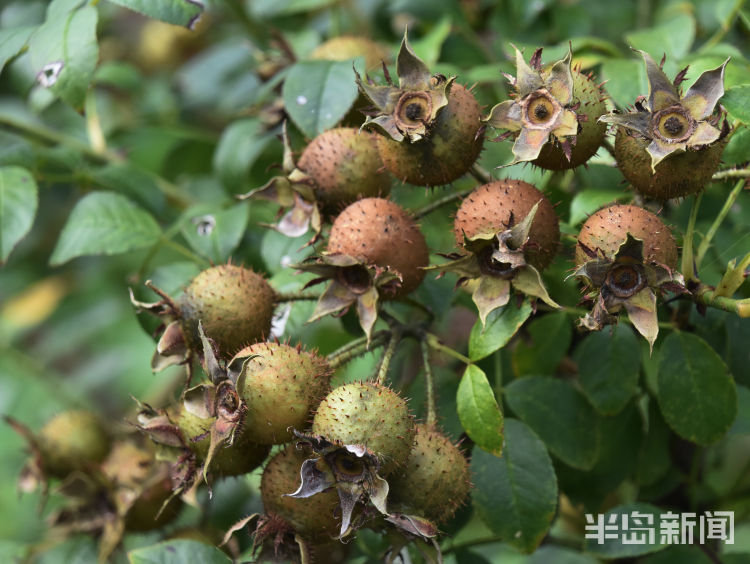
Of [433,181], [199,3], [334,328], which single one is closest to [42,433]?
[334,328]

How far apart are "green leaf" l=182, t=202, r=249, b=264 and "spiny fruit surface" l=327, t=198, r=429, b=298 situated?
0.64m

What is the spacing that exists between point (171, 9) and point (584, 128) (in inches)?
43.4

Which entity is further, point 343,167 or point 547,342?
point 547,342

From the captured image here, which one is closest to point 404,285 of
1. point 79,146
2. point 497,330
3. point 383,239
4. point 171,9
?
point 383,239

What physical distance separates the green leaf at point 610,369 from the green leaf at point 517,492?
22cm

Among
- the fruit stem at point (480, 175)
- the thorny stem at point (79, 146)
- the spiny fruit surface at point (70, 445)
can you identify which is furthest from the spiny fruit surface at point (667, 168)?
the spiny fruit surface at point (70, 445)

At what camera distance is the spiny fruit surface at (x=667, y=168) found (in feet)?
5.46

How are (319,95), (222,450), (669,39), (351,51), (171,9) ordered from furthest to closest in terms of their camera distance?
(351,51)
(669,39)
(319,95)
(171,9)
(222,450)

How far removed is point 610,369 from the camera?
2.09 metres

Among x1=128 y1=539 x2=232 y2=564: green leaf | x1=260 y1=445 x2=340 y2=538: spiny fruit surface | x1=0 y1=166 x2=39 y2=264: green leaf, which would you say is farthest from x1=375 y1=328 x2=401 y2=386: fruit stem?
x1=0 y1=166 x2=39 y2=264: green leaf

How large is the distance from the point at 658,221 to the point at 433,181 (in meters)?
0.50

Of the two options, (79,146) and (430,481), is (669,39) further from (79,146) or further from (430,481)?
(79,146)

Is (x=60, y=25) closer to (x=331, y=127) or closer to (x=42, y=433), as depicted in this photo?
(x=331, y=127)

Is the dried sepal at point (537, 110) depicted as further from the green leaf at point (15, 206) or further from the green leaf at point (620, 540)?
the green leaf at point (15, 206)
